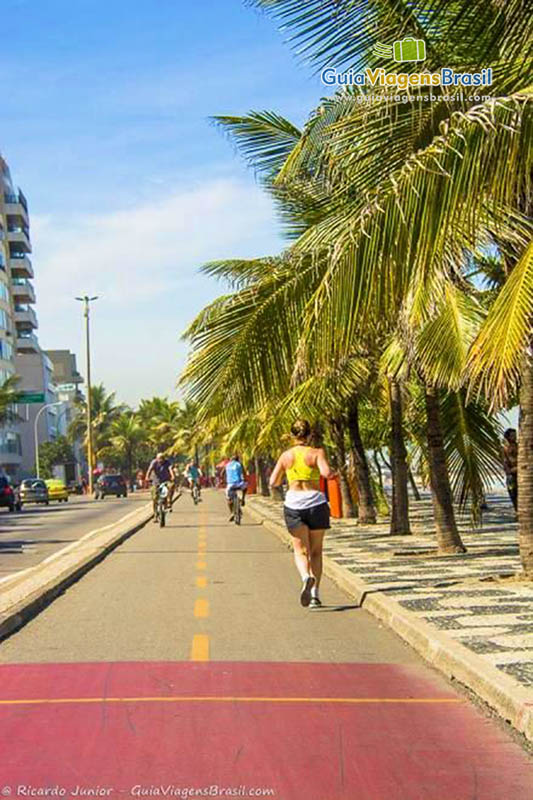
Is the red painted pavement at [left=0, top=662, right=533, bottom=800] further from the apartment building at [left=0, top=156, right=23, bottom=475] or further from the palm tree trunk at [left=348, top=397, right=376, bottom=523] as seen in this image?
the apartment building at [left=0, top=156, right=23, bottom=475]

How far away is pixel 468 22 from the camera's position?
9.94m

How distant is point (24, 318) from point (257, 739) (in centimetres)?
11039

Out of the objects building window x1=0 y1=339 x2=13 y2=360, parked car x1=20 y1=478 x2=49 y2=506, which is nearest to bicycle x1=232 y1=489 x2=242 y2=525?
parked car x1=20 y1=478 x2=49 y2=506

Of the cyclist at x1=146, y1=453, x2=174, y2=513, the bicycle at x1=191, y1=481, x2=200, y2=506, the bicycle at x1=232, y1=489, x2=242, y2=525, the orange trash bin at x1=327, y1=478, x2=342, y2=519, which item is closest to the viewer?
the orange trash bin at x1=327, y1=478, x2=342, y2=519

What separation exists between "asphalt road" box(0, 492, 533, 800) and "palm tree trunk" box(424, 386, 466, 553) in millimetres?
4477

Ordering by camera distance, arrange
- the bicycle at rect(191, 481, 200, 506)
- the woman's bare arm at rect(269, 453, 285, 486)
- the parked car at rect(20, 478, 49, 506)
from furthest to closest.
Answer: the parked car at rect(20, 478, 49, 506) < the bicycle at rect(191, 481, 200, 506) < the woman's bare arm at rect(269, 453, 285, 486)

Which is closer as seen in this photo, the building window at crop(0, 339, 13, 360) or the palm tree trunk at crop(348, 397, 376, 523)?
the palm tree trunk at crop(348, 397, 376, 523)

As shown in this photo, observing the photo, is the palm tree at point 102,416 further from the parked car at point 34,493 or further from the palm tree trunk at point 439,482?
the palm tree trunk at point 439,482

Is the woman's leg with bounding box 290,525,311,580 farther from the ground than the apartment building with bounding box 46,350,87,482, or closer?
closer

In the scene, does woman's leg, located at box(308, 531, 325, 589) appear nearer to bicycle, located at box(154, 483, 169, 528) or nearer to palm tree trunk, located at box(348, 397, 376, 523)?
palm tree trunk, located at box(348, 397, 376, 523)

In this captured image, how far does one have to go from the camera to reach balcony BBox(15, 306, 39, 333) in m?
114

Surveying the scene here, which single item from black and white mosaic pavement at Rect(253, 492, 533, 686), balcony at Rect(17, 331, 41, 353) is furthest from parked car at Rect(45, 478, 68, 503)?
black and white mosaic pavement at Rect(253, 492, 533, 686)

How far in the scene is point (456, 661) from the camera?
8.05 meters

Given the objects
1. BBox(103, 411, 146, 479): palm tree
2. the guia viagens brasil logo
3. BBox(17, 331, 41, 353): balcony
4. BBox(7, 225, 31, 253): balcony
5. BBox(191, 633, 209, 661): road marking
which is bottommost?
BBox(191, 633, 209, 661): road marking
